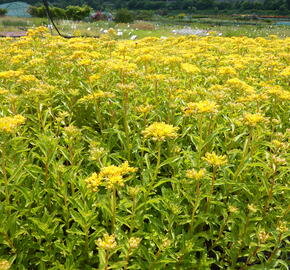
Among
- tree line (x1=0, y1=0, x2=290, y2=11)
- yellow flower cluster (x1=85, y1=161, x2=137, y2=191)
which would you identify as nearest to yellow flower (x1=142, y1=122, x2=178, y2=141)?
yellow flower cluster (x1=85, y1=161, x2=137, y2=191)

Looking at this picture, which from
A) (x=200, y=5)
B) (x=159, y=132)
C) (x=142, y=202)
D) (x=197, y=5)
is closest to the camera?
(x=159, y=132)

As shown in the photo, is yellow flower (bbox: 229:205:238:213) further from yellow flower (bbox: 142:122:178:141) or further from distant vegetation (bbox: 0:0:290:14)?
distant vegetation (bbox: 0:0:290:14)

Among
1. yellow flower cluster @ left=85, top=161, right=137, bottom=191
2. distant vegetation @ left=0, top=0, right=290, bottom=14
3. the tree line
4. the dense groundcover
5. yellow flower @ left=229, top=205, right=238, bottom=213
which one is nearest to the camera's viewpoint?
yellow flower cluster @ left=85, top=161, right=137, bottom=191

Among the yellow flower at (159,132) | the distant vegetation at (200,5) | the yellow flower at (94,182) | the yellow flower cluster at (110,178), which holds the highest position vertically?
the yellow flower at (159,132)

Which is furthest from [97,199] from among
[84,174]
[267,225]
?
[267,225]

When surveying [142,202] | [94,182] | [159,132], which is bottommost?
[142,202]

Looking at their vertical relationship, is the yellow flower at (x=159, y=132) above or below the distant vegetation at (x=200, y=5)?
above

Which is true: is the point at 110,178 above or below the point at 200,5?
above

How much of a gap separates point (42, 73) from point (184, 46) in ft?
7.73

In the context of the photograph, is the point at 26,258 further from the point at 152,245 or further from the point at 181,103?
the point at 181,103

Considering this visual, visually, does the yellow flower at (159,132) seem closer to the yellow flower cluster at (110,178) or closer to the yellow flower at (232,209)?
the yellow flower cluster at (110,178)

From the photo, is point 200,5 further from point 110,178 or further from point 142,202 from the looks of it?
point 110,178

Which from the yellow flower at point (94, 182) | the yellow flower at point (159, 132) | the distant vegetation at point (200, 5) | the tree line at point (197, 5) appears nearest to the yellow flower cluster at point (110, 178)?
the yellow flower at point (94, 182)

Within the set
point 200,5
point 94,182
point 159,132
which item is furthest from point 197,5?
point 94,182
